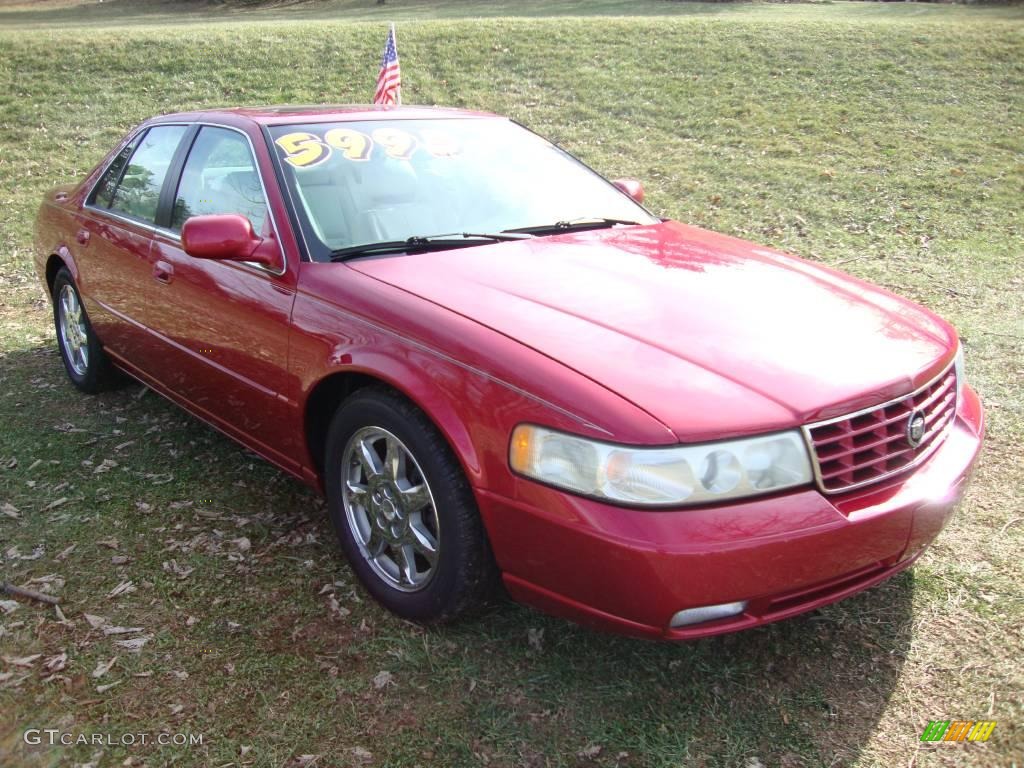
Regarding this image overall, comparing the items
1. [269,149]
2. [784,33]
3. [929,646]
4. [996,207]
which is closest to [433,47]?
[784,33]

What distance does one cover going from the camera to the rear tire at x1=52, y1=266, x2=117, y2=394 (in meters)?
4.80

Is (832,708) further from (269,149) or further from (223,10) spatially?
(223,10)

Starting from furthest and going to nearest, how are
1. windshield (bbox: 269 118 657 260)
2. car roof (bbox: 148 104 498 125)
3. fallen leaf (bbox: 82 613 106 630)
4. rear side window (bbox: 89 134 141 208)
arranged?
rear side window (bbox: 89 134 141 208) → car roof (bbox: 148 104 498 125) → windshield (bbox: 269 118 657 260) → fallen leaf (bbox: 82 613 106 630)

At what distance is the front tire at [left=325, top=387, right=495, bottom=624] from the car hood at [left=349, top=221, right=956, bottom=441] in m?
0.40

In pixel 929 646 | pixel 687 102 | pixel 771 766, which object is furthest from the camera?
pixel 687 102

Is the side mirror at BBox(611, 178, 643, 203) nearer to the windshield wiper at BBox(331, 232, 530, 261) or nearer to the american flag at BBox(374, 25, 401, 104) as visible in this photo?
the windshield wiper at BBox(331, 232, 530, 261)

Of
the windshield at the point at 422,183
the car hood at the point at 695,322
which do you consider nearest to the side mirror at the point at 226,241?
the windshield at the point at 422,183

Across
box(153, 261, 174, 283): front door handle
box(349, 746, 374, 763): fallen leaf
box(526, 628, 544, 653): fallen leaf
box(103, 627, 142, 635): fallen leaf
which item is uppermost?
box(153, 261, 174, 283): front door handle

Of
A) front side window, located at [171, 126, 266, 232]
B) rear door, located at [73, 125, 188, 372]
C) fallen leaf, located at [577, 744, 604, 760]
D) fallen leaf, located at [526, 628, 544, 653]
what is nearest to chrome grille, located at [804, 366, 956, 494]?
fallen leaf, located at [577, 744, 604, 760]

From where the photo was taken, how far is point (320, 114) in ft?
12.3

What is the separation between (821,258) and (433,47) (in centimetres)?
1087

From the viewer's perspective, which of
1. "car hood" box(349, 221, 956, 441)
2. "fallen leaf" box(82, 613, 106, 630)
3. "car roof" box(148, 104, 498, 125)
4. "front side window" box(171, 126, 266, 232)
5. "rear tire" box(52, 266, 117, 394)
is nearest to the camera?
"car hood" box(349, 221, 956, 441)

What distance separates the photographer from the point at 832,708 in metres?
2.53

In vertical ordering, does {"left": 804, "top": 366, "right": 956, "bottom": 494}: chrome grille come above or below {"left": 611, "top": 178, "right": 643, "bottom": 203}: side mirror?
below
